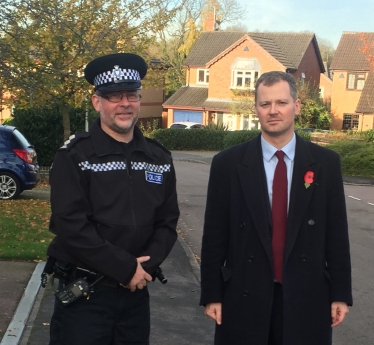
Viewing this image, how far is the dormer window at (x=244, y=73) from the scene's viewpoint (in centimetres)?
4762

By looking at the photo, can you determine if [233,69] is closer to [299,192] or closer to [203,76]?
[203,76]

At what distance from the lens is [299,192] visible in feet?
11.6

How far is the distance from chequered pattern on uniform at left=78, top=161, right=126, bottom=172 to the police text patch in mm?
142

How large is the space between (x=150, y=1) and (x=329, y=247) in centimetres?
1763

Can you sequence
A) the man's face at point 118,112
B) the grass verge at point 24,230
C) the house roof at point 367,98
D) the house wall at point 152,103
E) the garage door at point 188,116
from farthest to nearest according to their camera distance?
the house wall at point 152,103 < the garage door at point 188,116 < the house roof at point 367,98 < the grass verge at point 24,230 < the man's face at point 118,112

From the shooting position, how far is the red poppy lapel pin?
11.6 feet

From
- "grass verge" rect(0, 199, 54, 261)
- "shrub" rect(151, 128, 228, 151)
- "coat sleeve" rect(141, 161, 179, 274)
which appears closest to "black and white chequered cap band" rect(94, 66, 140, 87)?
Result: "coat sleeve" rect(141, 161, 179, 274)

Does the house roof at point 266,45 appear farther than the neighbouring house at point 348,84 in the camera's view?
Yes

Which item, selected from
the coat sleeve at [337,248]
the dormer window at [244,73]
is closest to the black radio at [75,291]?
the coat sleeve at [337,248]

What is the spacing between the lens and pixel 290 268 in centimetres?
346

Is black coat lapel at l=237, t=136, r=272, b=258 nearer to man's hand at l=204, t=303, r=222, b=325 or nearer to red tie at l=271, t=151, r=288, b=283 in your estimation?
red tie at l=271, t=151, r=288, b=283

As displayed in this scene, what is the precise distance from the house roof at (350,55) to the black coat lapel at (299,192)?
1826 inches

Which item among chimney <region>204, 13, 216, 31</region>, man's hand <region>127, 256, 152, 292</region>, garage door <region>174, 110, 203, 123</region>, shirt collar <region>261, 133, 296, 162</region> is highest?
chimney <region>204, 13, 216, 31</region>

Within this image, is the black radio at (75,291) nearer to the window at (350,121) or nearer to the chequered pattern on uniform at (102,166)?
the chequered pattern on uniform at (102,166)
